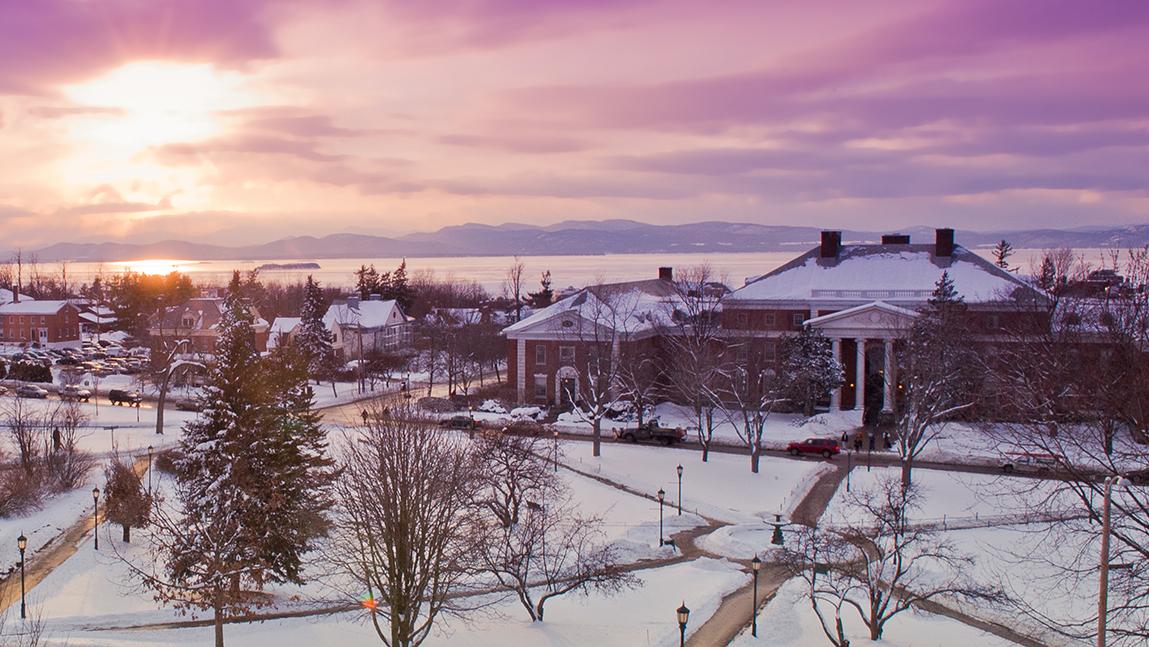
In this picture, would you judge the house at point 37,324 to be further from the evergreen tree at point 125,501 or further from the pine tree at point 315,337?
the evergreen tree at point 125,501

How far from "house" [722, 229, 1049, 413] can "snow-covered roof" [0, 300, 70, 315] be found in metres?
80.7

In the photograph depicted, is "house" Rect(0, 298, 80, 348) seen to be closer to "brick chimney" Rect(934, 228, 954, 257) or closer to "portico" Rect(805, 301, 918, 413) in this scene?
"portico" Rect(805, 301, 918, 413)

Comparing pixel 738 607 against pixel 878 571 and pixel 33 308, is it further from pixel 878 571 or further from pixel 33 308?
pixel 33 308

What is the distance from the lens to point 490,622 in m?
25.2

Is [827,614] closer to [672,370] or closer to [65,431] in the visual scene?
[672,370]

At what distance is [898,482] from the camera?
39.8 meters

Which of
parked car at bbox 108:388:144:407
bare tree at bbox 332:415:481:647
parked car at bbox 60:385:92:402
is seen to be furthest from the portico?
parked car at bbox 60:385:92:402

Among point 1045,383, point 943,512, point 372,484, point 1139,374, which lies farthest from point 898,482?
point 372,484

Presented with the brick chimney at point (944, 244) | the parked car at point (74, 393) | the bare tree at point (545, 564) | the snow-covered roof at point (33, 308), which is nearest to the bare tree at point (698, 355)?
the bare tree at point (545, 564)

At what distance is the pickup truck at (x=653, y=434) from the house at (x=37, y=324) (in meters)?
77.9

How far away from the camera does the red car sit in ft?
150

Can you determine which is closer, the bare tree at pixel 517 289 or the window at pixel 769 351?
the window at pixel 769 351

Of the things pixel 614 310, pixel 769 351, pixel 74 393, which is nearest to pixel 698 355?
pixel 769 351

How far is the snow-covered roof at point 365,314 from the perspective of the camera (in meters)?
88.7
